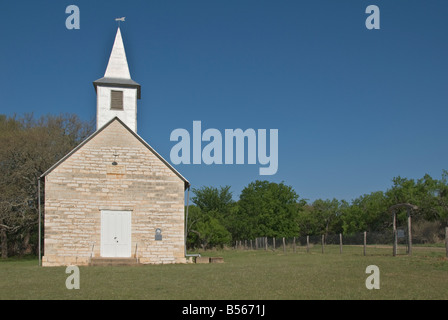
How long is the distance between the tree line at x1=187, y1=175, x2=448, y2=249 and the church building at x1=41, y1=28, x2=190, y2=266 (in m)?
29.5

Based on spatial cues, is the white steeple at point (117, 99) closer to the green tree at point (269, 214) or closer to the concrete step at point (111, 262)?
the concrete step at point (111, 262)

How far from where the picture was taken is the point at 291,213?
6981cm

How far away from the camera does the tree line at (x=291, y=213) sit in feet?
171

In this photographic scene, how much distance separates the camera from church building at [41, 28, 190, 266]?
957 inches

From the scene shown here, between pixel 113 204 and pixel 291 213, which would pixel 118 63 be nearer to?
pixel 113 204

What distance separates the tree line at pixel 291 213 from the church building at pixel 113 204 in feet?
96.7

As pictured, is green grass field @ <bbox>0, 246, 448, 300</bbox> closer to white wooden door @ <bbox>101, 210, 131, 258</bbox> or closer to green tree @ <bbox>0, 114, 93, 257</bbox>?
white wooden door @ <bbox>101, 210, 131, 258</bbox>

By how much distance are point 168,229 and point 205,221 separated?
34986mm

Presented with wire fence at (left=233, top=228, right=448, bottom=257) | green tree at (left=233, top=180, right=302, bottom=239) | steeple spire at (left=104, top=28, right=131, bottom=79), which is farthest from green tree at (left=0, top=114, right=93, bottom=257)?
green tree at (left=233, top=180, right=302, bottom=239)

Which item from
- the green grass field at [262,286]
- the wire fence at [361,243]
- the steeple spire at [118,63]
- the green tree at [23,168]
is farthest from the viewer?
the green tree at [23,168]

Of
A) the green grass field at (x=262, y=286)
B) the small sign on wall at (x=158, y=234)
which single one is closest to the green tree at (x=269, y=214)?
the small sign on wall at (x=158, y=234)

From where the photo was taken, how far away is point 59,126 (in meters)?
45.7
